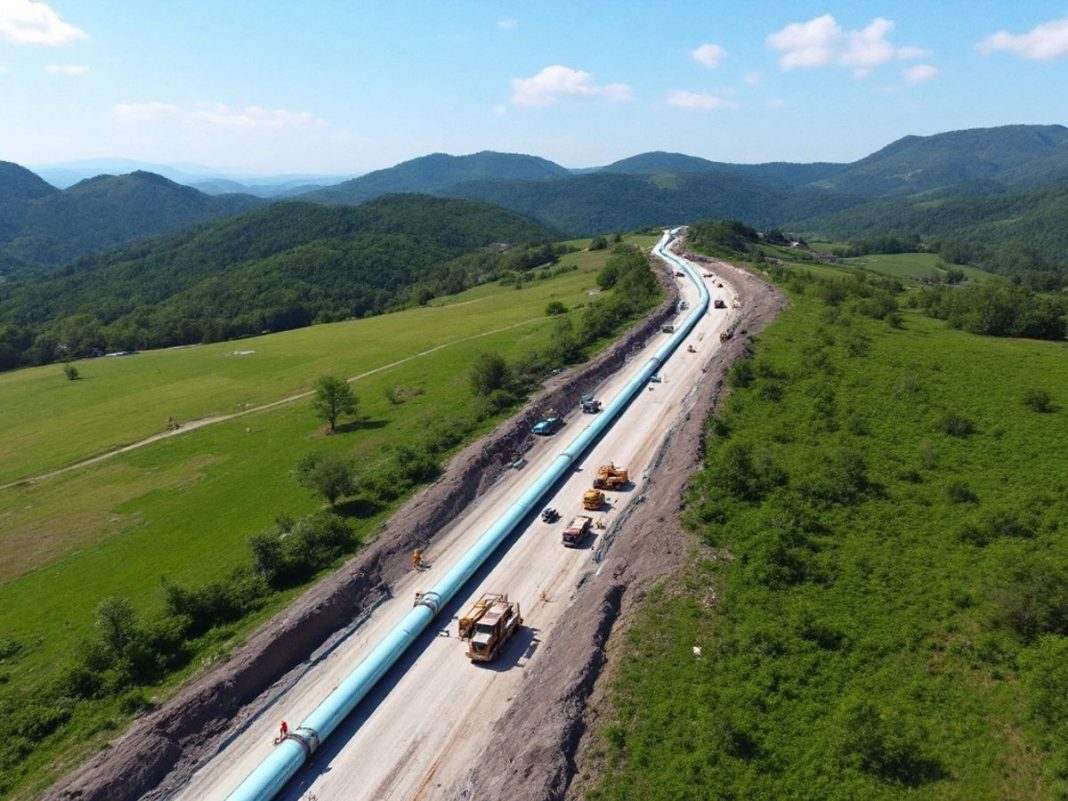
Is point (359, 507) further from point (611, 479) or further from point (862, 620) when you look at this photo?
point (862, 620)

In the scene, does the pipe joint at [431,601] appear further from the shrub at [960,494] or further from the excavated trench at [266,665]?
the shrub at [960,494]

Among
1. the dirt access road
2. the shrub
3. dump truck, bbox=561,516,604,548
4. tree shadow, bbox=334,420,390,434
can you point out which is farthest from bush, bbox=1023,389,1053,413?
tree shadow, bbox=334,420,390,434

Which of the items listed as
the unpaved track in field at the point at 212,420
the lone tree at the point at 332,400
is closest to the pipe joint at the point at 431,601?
the lone tree at the point at 332,400

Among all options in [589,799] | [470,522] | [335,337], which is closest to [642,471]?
[470,522]

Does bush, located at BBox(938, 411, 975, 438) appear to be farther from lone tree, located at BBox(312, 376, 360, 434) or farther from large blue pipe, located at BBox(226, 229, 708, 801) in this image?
lone tree, located at BBox(312, 376, 360, 434)

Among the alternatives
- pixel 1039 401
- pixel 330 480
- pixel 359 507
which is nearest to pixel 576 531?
pixel 359 507

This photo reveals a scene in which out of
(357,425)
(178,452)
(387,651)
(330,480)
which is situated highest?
(330,480)
